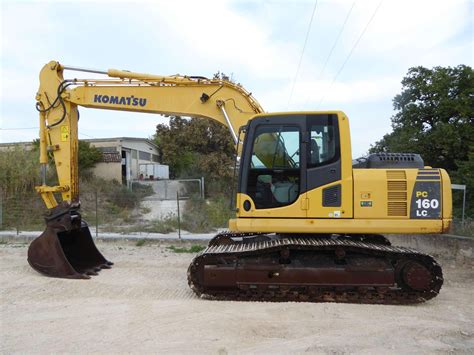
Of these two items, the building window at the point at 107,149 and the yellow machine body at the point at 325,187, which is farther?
the building window at the point at 107,149

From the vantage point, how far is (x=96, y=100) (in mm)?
7832

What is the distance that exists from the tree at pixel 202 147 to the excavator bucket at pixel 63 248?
14474mm

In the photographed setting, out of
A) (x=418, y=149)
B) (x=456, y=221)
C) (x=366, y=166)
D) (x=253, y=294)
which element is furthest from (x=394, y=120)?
(x=253, y=294)

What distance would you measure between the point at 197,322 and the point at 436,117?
65.4 feet

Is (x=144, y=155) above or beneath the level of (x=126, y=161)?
above

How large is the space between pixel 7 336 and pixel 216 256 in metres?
2.78

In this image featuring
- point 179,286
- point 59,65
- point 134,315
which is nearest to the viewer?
point 134,315

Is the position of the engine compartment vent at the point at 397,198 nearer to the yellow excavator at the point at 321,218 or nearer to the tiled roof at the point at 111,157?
the yellow excavator at the point at 321,218

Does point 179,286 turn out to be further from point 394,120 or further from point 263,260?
point 394,120

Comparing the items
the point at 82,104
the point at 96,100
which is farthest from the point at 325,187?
the point at 82,104

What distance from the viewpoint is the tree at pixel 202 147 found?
25453mm

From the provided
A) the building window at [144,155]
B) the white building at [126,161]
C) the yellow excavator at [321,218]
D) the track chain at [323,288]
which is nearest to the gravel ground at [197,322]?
the track chain at [323,288]

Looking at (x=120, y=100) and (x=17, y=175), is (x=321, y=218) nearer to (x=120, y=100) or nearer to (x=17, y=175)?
(x=120, y=100)

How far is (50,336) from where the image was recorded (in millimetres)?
4590
